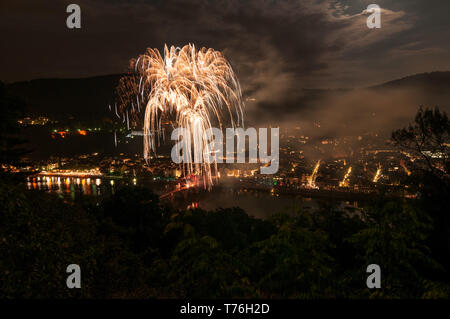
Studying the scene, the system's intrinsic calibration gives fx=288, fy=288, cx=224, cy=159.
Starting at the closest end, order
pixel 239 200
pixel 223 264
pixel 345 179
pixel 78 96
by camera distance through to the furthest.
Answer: pixel 223 264 < pixel 239 200 < pixel 345 179 < pixel 78 96

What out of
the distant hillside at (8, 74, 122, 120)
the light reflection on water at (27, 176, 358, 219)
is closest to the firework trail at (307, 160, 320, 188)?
the light reflection on water at (27, 176, 358, 219)

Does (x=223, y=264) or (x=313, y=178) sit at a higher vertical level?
(x=223, y=264)

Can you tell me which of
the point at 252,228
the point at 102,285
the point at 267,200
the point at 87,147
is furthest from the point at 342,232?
the point at 87,147

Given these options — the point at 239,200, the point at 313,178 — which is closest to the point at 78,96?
the point at 239,200

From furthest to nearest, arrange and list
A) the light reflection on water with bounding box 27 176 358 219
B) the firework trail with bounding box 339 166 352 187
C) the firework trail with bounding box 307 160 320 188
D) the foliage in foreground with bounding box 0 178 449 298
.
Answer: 1. the firework trail with bounding box 307 160 320 188
2. the firework trail with bounding box 339 166 352 187
3. the light reflection on water with bounding box 27 176 358 219
4. the foliage in foreground with bounding box 0 178 449 298

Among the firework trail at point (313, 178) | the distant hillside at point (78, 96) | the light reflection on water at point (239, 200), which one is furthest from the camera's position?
the distant hillside at point (78, 96)

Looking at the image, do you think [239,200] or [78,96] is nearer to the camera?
[239,200]

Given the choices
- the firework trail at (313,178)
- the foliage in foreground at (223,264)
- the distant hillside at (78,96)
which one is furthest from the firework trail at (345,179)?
the distant hillside at (78,96)

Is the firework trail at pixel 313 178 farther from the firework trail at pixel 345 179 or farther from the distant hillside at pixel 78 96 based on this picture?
the distant hillside at pixel 78 96

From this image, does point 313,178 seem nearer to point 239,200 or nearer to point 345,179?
point 345,179

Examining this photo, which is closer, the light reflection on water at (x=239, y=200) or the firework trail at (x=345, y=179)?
the light reflection on water at (x=239, y=200)

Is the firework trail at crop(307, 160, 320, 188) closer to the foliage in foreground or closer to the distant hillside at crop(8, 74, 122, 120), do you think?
the foliage in foreground
